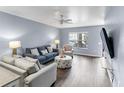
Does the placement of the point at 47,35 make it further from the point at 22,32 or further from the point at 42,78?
the point at 42,78

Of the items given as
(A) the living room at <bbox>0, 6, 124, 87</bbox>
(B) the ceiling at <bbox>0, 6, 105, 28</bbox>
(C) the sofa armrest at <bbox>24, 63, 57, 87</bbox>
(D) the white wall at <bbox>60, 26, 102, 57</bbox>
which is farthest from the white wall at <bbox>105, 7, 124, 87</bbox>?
(D) the white wall at <bbox>60, 26, 102, 57</bbox>

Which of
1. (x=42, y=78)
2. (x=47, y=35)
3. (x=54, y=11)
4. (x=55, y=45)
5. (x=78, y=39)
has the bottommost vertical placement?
(x=42, y=78)

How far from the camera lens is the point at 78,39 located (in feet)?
24.7

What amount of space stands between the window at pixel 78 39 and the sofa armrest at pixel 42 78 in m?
5.05

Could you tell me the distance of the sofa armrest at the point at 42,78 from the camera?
6.03ft

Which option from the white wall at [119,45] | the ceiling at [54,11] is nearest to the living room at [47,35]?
the ceiling at [54,11]

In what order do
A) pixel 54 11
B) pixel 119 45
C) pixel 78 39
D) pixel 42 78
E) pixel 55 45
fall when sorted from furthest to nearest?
pixel 78 39
pixel 55 45
pixel 54 11
pixel 42 78
pixel 119 45

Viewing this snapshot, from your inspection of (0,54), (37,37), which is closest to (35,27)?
(37,37)

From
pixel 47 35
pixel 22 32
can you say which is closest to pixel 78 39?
pixel 47 35

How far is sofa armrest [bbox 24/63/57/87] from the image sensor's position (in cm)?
184

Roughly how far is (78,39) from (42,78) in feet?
19.0

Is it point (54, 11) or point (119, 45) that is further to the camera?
point (54, 11)
